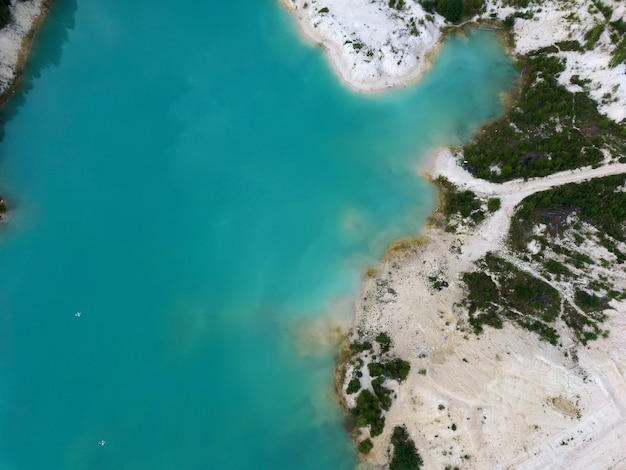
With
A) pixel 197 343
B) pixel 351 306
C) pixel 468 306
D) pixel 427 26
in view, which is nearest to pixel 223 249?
pixel 197 343

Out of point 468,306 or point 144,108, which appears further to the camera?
point 144,108

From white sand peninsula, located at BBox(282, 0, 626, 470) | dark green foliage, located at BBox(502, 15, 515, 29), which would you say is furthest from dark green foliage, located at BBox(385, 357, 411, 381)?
dark green foliage, located at BBox(502, 15, 515, 29)

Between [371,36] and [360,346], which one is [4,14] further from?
[360,346]

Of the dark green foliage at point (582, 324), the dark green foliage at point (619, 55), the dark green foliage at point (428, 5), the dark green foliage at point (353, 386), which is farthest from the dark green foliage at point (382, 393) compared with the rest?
the dark green foliage at point (428, 5)

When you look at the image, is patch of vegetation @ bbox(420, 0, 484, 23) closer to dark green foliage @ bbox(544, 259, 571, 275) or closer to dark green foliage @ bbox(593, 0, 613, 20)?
dark green foliage @ bbox(593, 0, 613, 20)

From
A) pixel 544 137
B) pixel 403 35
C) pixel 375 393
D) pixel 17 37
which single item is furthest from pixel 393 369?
pixel 17 37

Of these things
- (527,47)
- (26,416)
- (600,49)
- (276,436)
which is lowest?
(276,436)

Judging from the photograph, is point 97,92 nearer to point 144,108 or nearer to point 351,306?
point 144,108
